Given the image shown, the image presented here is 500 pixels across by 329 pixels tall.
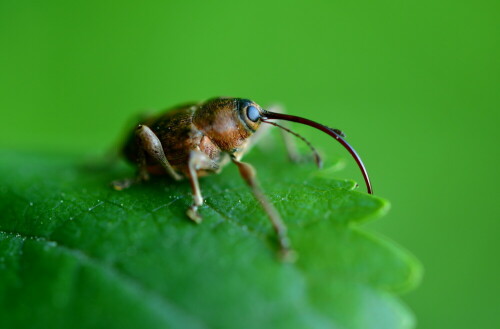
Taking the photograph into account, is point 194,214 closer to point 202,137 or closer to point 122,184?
point 202,137

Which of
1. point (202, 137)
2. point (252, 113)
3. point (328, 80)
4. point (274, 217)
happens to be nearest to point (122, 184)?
point (202, 137)

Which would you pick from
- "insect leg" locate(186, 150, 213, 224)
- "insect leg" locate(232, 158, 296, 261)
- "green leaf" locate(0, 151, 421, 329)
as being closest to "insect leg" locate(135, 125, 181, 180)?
"insect leg" locate(186, 150, 213, 224)

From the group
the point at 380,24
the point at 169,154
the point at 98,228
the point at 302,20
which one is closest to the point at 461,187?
the point at 380,24

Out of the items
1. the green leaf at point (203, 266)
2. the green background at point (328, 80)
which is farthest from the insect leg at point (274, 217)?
the green background at point (328, 80)

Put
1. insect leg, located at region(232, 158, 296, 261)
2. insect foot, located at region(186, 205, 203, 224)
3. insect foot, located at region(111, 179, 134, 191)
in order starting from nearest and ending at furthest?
insect leg, located at region(232, 158, 296, 261), insect foot, located at region(186, 205, 203, 224), insect foot, located at region(111, 179, 134, 191)

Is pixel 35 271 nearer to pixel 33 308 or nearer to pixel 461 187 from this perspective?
pixel 33 308

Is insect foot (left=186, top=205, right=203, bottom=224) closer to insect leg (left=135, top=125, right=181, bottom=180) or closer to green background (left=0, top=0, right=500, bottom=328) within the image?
insect leg (left=135, top=125, right=181, bottom=180)
